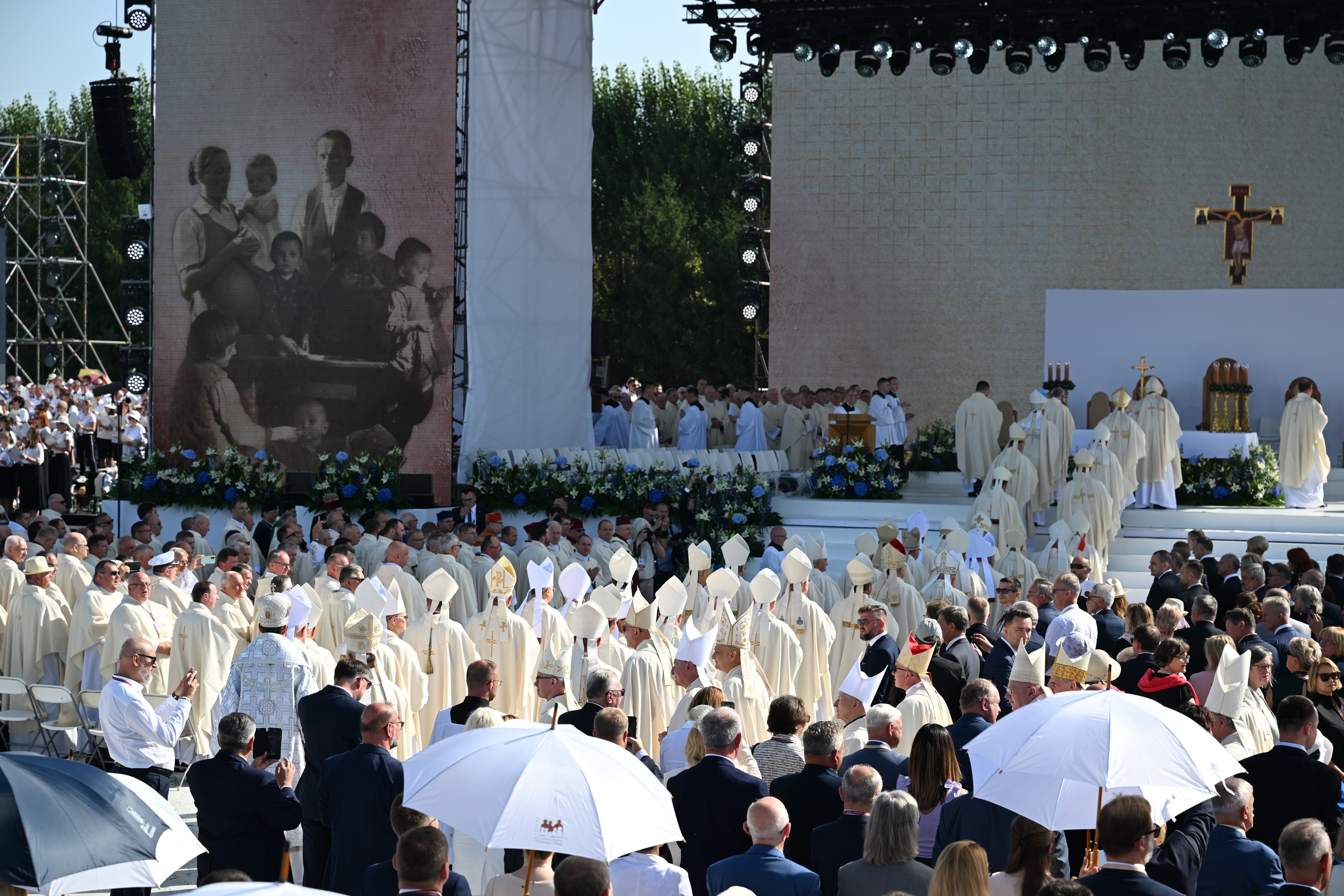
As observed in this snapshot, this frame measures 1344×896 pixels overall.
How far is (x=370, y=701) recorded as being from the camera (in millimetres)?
9750

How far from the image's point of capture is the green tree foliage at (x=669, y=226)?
41.5 meters

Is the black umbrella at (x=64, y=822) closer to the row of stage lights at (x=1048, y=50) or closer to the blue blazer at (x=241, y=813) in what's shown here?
the blue blazer at (x=241, y=813)

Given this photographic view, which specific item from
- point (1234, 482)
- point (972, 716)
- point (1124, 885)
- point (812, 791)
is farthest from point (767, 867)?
point (1234, 482)

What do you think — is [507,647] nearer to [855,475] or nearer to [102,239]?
[855,475]

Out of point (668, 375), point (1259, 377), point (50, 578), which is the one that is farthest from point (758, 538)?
point (668, 375)

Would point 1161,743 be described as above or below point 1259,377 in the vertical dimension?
below

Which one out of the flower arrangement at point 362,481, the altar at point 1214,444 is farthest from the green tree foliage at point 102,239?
the altar at point 1214,444

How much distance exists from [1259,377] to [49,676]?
2107 cm

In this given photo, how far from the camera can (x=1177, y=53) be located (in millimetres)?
21562

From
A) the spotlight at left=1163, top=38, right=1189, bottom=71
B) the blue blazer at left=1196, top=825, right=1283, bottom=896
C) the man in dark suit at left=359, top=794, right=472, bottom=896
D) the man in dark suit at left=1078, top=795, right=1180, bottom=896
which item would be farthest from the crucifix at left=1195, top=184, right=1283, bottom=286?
the man in dark suit at left=359, top=794, right=472, bottom=896

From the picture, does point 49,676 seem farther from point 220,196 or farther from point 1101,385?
point 1101,385

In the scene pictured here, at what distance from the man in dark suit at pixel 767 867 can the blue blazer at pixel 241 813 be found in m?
2.28

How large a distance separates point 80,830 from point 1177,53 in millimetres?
20184

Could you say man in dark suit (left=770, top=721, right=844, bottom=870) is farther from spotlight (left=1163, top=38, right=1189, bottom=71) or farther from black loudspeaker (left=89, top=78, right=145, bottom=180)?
black loudspeaker (left=89, top=78, right=145, bottom=180)
